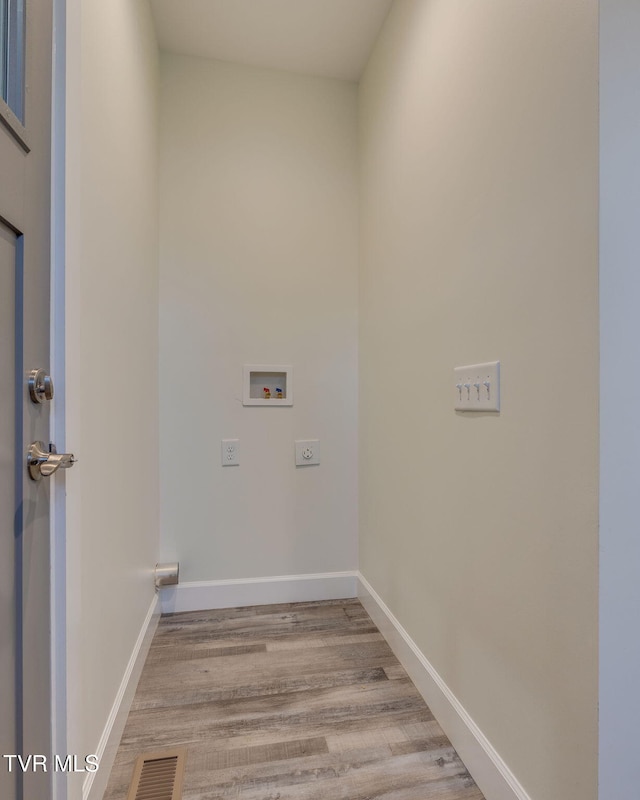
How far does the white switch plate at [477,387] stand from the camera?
1069mm

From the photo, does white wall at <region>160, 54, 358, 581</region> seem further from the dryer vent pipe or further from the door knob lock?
the door knob lock

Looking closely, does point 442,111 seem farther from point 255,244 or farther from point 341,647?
point 341,647

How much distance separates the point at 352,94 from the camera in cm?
223

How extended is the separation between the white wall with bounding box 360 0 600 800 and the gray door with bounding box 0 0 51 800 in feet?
3.36

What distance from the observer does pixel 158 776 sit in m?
1.14

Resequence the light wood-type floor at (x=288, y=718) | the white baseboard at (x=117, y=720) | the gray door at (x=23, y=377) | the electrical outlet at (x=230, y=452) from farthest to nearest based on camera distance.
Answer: the electrical outlet at (x=230, y=452), the light wood-type floor at (x=288, y=718), the white baseboard at (x=117, y=720), the gray door at (x=23, y=377)

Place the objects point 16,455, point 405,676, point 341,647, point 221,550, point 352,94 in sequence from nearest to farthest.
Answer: point 16,455 → point 405,676 → point 341,647 → point 221,550 → point 352,94

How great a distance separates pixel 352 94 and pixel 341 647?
8.79 ft

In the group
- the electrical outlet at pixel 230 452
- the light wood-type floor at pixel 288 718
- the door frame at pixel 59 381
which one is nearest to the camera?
the door frame at pixel 59 381

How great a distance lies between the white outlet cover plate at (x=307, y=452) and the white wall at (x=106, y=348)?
0.71 m

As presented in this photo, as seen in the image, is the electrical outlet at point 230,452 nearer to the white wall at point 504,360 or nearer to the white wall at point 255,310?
the white wall at point 255,310

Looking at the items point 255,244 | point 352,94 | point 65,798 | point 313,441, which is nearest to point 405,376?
point 313,441

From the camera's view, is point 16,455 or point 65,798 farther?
point 65,798

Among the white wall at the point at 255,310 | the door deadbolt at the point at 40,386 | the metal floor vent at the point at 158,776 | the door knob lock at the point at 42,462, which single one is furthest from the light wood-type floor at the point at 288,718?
the door deadbolt at the point at 40,386
